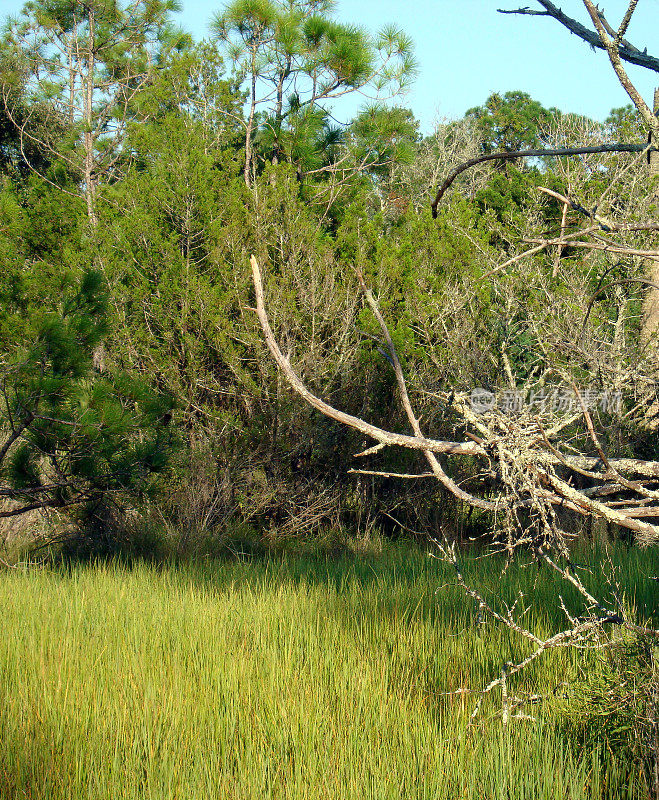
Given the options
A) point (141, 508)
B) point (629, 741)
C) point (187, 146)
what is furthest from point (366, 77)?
point (629, 741)

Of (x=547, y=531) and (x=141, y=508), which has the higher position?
(x=547, y=531)

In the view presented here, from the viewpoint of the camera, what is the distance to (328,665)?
11.7 feet

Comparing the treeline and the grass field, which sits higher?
the treeline

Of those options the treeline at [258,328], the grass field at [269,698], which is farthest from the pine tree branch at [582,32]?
the treeline at [258,328]

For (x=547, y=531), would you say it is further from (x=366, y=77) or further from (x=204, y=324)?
(x=366, y=77)

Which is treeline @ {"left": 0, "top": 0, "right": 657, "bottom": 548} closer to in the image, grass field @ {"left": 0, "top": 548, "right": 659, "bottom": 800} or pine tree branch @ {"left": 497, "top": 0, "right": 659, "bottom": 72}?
grass field @ {"left": 0, "top": 548, "right": 659, "bottom": 800}

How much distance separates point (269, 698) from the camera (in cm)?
315

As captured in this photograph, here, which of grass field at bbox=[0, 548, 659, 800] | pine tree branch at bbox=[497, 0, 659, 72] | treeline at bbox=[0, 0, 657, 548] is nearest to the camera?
pine tree branch at bbox=[497, 0, 659, 72]

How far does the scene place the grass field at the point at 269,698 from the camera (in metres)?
2.51

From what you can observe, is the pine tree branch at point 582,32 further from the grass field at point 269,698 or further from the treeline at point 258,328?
the treeline at point 258,328

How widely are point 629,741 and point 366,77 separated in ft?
27.6

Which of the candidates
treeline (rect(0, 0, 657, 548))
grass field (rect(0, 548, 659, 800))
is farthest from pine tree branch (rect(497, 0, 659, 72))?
treeline (rect(0, 0, 657, 548))

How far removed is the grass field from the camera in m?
2.51

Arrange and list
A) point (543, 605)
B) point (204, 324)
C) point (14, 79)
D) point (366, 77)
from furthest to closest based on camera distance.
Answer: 1. point (14, 79)
2. point (366, 77)
3. point (204, 324)
4. point (543, 605)
